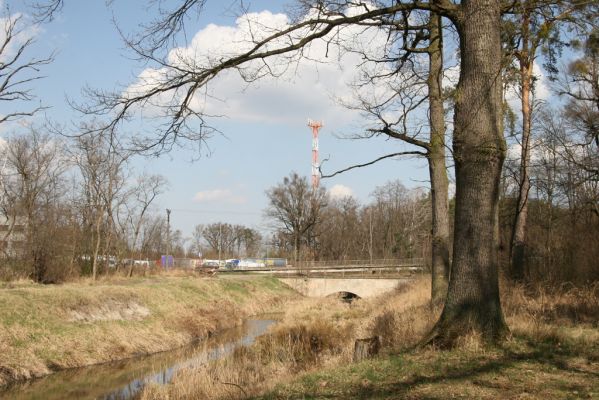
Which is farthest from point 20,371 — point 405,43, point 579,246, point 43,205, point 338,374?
point 43,205

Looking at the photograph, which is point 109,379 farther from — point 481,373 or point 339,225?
point 339,225

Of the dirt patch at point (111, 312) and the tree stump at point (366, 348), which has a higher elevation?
the tree stump at point (366, 348)

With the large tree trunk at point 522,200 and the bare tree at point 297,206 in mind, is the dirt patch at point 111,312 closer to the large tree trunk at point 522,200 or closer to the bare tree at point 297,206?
the large tree trunk at point 522,200

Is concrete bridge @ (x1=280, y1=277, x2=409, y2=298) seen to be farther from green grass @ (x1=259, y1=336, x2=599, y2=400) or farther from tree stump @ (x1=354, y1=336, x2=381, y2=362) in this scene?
green grass @ (x1=259, y1=336, x2=599, y2=400)

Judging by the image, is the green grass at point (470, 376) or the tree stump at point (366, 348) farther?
the tree stump at point (366, 348)

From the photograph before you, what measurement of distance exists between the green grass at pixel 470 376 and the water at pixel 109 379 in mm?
8074

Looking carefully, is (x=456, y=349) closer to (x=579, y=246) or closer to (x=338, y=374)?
(x=338, y=374)

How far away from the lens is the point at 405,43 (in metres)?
11.9

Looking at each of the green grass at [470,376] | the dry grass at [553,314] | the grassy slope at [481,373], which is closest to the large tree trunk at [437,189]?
the dry grass at [553,314]

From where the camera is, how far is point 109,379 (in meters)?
17.0

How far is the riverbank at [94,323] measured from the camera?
58.4ft

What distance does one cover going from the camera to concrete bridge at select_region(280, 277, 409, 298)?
146 feet

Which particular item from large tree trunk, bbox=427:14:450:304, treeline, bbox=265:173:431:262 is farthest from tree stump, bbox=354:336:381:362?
treeline, bbox=265:173:431:262

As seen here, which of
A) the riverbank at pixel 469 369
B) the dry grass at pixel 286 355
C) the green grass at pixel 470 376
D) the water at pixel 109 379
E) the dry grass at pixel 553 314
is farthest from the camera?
the water at pixel 109 379
